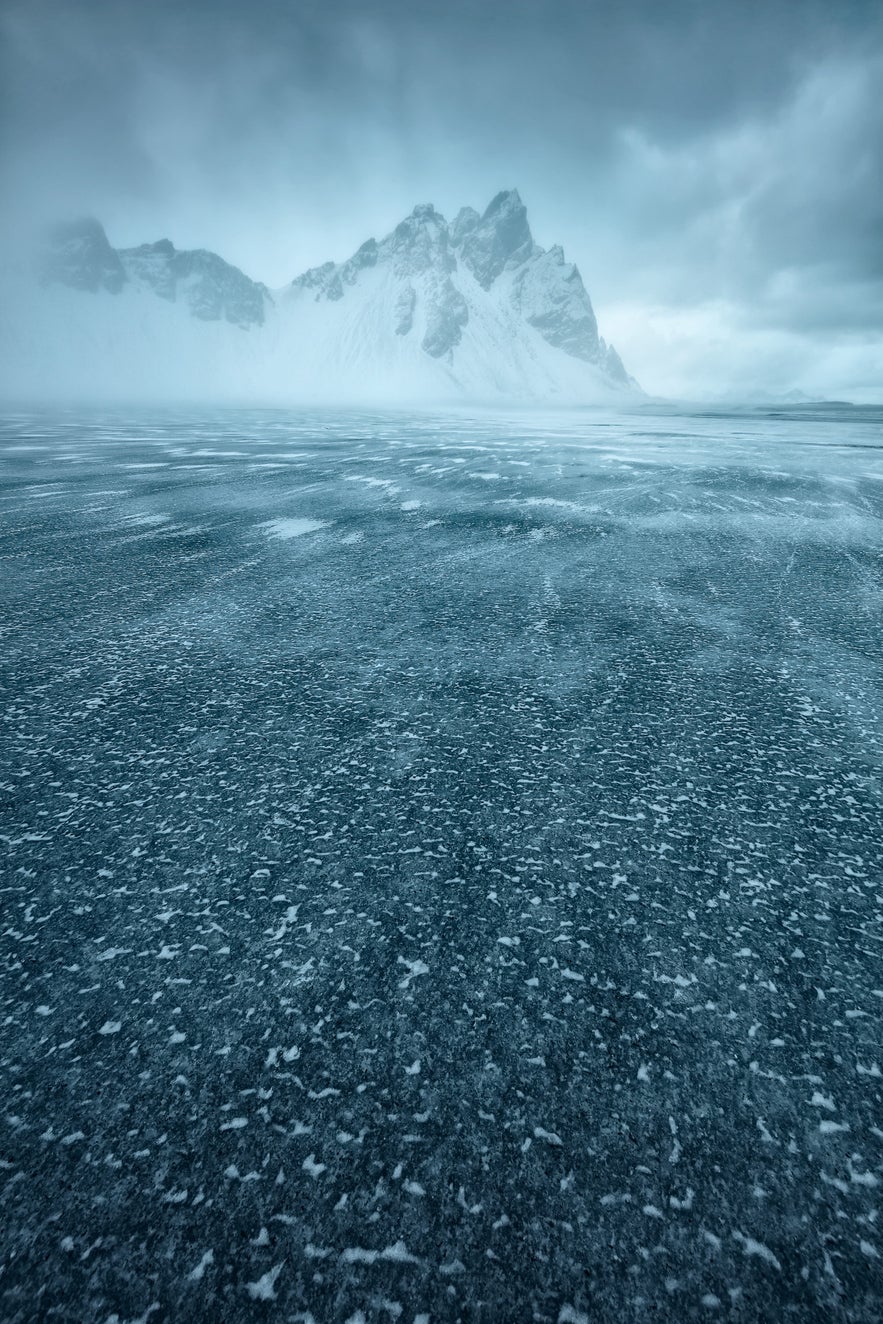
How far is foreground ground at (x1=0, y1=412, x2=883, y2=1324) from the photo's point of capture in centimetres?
112

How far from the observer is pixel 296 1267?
110 cm

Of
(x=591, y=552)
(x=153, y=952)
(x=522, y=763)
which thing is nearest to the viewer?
(x=153, y=952)

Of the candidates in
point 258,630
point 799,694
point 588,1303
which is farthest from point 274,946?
point 799,694

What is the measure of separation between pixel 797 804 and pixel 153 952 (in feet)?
7.72

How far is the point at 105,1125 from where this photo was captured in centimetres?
131

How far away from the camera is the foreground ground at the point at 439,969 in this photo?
3.68 feet

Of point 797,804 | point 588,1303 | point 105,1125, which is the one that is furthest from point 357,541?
point 588,1303

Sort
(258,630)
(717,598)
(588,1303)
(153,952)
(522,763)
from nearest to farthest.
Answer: (588,1303)
(153,952)
(522,763)
(258,630)
(717,598)

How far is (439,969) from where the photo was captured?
1683 millimetres

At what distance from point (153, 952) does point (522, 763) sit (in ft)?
5.04

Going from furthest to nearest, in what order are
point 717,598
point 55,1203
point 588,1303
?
point 717,598 → point 55,1203 → point 588,1303

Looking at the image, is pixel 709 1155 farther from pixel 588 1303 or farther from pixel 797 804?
pixel 797 804

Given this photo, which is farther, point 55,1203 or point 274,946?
point 274,946

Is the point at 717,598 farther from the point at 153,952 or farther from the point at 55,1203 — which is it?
the point at 55,1203
